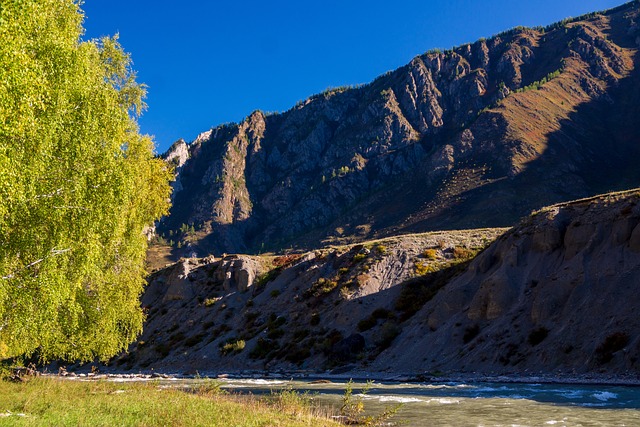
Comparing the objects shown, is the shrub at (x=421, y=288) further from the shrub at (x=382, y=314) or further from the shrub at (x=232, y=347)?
the shrub at (x=232, y=347)

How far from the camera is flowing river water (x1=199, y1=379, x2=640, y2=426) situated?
18.6 meters

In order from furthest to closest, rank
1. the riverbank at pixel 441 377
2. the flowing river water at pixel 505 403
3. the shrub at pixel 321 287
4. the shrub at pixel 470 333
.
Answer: the shrub at pixel 321 287 < the shrub at pixel 470 333 < the riverbank at pixel 441 377 < the flowing river water at pixel 505 403

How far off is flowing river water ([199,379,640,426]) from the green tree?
12.6 m

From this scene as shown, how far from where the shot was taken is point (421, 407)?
23141 mm

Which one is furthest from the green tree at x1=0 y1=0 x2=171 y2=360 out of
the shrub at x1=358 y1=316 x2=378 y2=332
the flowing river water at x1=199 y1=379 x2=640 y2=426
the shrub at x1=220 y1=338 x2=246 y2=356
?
the shrub at x1=220 y1=338 x2=246 y2=356

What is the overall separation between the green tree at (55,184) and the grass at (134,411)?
8.37 feet

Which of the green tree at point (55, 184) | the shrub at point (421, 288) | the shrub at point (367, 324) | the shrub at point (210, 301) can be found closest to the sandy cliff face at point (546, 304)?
the shrub at point (421, 288)

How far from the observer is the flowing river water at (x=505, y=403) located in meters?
18.6

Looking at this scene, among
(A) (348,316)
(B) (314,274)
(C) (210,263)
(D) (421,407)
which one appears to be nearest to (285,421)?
A: (D) (421,407)

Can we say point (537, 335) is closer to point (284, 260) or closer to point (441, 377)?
point (441, 377)

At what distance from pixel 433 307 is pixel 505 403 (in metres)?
28.1

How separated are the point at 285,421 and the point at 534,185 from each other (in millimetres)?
159831

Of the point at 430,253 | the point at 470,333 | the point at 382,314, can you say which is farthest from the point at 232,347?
the point at 470,333

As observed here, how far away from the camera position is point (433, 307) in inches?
2021
